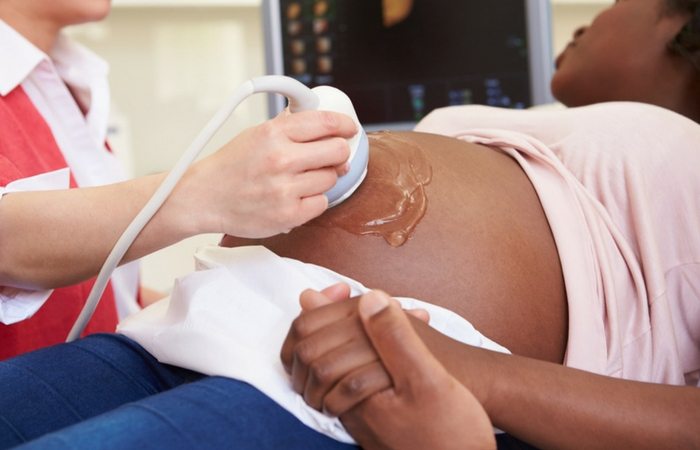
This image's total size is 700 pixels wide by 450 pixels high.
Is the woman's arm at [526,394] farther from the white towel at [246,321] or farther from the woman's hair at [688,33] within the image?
the woman's hair at [688,33]

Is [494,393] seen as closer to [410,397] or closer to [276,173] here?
[410,397]

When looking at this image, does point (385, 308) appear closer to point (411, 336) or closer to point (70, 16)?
point (411, 336)

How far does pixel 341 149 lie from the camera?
2.27 feet

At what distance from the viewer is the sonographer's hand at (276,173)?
0.66m

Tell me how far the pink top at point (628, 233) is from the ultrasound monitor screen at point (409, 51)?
0.79 m

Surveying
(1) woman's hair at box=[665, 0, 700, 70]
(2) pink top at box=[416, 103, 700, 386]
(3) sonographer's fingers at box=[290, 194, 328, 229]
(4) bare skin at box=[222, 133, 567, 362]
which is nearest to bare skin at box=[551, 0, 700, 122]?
(1) woman's hair at box=[665, 0, 700, 70]

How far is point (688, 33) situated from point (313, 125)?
0.66 m

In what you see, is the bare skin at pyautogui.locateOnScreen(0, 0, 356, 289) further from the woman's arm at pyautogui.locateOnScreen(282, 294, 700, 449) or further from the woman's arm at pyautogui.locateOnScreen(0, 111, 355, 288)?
the woman's arm at pyautogui.locateOnScreen(282, 294, 700, 449)

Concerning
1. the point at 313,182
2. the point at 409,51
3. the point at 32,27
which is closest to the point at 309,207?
the point at 313,182

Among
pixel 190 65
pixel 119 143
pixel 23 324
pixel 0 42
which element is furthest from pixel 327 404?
pixel 190 65

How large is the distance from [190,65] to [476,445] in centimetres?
200

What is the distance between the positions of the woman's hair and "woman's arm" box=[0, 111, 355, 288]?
61 centimetres

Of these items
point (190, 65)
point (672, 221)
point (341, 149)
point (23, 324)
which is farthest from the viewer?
point (190, 65)

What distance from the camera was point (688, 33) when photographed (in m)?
1.08
